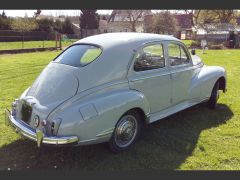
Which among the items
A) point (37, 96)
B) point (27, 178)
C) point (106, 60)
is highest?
point (106, 60)

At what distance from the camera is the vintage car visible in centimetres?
409

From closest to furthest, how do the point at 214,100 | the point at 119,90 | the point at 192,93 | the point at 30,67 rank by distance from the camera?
the point at 119,90
the point at 192,93
the point at 214,100
the point at 30,67

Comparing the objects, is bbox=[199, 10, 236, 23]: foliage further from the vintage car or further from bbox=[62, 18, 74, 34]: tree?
the vintage car

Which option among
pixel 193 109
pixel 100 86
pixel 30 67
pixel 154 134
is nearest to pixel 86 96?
pixel 100 86

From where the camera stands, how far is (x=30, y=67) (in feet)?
43.8

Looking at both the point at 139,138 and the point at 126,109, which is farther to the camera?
the point at 139,138

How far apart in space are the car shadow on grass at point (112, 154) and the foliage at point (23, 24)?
32.1m

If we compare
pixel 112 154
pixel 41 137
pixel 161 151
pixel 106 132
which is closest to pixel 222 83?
pixel 161 151

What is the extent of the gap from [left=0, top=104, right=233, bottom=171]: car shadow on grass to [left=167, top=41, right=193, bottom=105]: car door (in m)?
0.68

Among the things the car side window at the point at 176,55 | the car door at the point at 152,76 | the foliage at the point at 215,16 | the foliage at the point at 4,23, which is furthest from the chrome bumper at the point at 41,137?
the foliage at the point at 215,16

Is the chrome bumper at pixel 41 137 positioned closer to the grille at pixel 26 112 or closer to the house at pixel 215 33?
the grille at pixel 26 112

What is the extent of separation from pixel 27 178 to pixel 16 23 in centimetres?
3460

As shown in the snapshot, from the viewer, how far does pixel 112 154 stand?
4.62m

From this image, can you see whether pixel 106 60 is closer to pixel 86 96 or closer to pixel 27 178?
pixel 86 96
